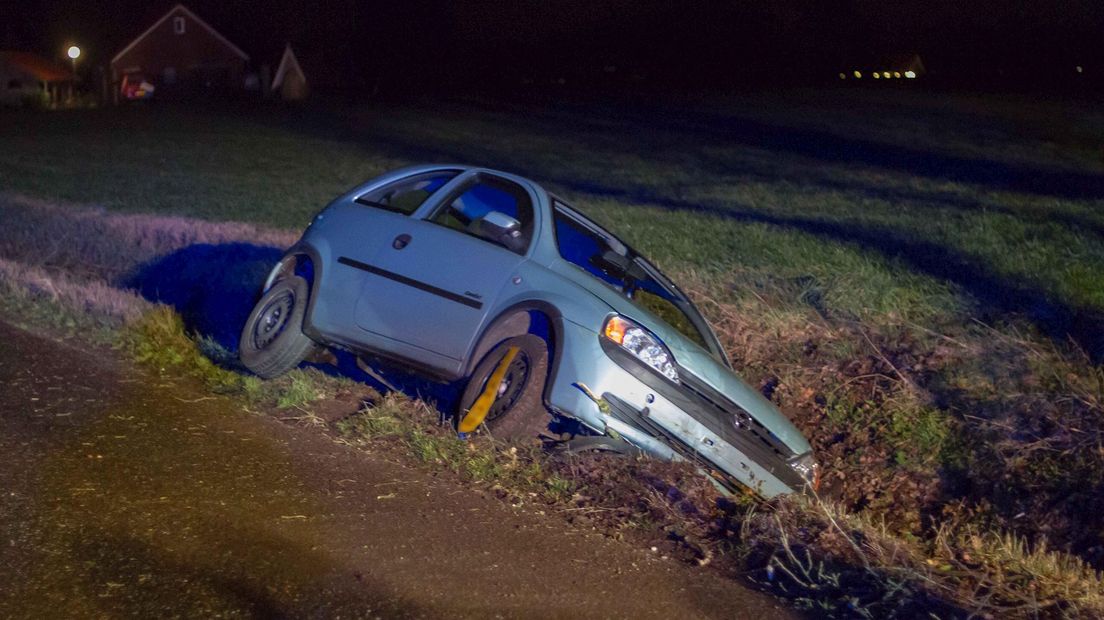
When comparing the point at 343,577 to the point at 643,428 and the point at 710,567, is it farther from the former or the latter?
the point at 643,428

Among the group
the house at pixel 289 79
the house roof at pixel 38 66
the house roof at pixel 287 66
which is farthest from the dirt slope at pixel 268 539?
the house roof at pixel 38 66

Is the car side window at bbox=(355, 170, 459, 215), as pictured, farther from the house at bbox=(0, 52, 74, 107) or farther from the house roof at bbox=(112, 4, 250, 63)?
the house roof at bbox=(112, 4, 250, 63)

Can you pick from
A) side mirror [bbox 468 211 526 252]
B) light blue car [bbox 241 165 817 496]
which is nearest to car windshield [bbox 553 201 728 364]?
light blue car [bbox 241 165 817 496]

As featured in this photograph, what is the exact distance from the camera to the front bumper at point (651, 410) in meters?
6.46

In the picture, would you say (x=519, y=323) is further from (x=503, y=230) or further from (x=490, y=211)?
(x=490, y=211)

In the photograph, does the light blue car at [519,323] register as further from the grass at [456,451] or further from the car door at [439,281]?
the grass at [456,451]

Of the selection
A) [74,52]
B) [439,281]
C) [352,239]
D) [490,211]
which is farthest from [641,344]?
[74,52]

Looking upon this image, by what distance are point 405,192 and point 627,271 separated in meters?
1.66

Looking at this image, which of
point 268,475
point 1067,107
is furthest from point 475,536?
point 1067,107

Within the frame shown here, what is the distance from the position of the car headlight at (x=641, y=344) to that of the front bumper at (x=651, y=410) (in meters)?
0.07

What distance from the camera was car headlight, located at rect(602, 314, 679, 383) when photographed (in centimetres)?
662

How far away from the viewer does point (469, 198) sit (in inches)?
308

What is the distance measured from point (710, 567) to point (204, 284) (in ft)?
23.5

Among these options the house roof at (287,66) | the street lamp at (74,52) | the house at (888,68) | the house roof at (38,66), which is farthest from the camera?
the house roof at (38,66)
